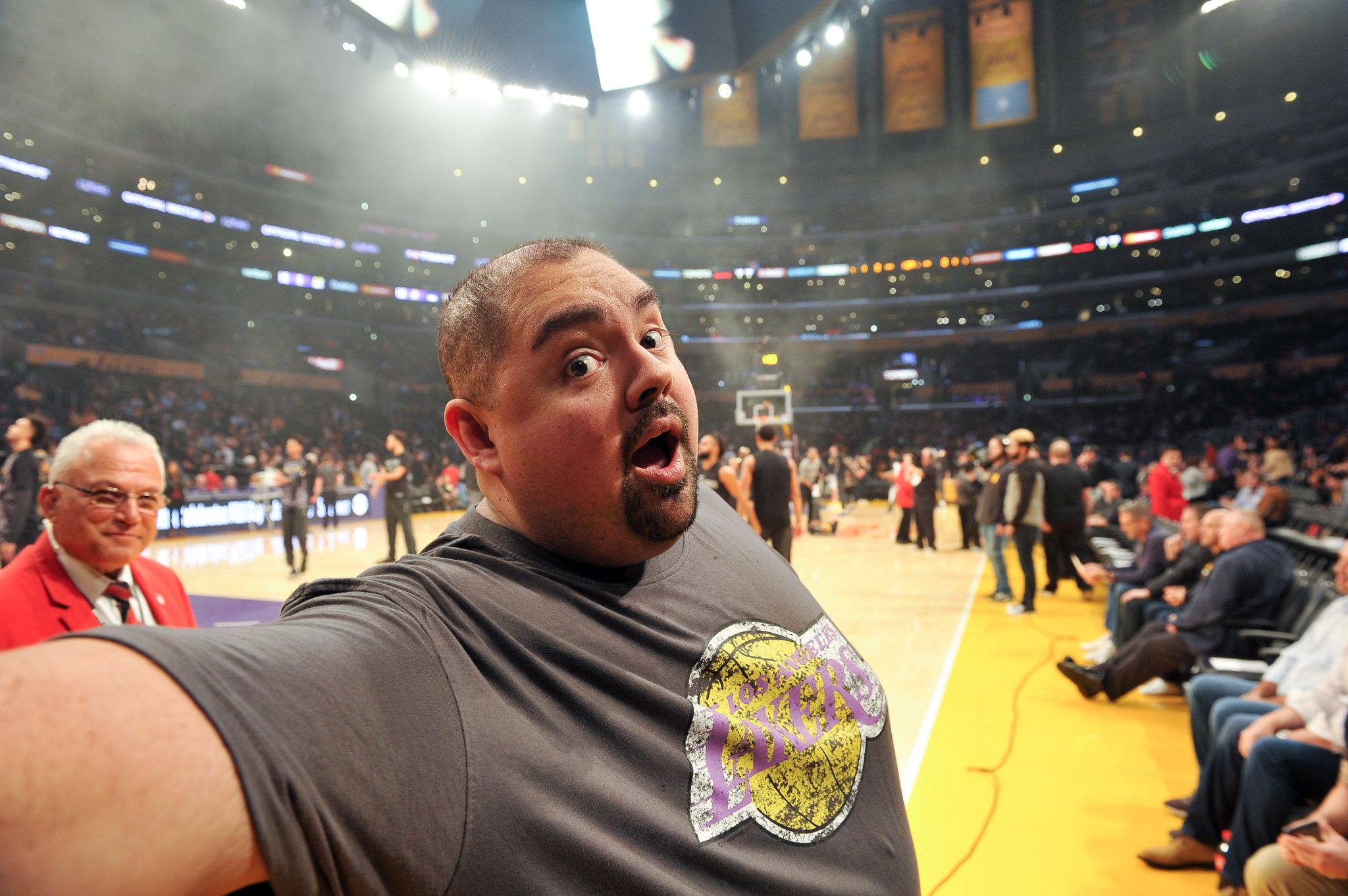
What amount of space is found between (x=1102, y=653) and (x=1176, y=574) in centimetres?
125

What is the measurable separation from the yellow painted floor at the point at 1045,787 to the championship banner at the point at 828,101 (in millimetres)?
22540

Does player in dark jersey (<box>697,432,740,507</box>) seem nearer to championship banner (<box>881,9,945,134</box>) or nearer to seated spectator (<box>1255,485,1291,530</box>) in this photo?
seated spectator (<box>1255,485,1291,530</box>)

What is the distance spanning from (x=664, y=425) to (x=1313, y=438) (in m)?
27.1

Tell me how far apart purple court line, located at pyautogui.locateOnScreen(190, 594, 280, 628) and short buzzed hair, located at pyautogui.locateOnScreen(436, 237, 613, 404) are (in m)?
7.02

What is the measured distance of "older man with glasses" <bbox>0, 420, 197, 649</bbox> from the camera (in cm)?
204

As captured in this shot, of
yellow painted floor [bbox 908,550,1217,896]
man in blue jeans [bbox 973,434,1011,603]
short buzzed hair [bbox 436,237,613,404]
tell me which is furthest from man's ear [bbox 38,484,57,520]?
man in blue jeans [bbox 973,434,1011,603]

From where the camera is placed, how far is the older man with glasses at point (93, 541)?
2035mm

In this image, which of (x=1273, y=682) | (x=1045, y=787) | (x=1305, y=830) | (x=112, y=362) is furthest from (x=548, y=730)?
(x=112, y=362)

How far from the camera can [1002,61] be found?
2178cm

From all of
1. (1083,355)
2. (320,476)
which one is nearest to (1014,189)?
(1083,355)

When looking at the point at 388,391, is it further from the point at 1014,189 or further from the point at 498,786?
the point at 498,786

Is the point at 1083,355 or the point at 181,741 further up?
the point at 1083,355

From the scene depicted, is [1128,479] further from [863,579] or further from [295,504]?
[295,504]

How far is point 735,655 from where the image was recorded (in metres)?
1.01
